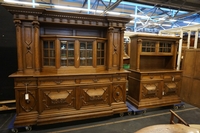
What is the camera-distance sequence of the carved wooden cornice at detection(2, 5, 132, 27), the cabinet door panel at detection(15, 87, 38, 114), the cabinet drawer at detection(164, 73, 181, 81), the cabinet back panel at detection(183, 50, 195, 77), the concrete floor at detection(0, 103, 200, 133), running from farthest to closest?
1. the cabinet back panel at detection(183, 50, 195, 77)
2. the cabinet drawer at detection(164, 73, 181, 81)
3. the concrete floor at detection(0, 103, 200, 133)
4. the cabinet door panel at detection(15, 87, 38, 114)
5. the carved wooden cornice at detection(2, 5, 132, 27)

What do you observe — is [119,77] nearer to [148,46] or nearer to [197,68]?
[148,46]

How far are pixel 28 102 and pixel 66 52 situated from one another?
1224 millimetres

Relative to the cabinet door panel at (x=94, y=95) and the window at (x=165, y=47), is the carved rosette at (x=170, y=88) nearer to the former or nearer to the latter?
the window at (x=165, y=47)

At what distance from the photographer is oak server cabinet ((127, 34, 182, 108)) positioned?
3.20 m

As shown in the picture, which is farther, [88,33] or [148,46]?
[148,46]

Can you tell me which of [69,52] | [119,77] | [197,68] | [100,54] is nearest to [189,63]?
[197,68]

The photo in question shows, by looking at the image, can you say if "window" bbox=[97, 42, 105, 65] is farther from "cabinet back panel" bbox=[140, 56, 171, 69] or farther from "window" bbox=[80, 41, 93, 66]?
"cabinet back panel" bbox=[140, 56, 171, 69]

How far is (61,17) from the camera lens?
2508 mm

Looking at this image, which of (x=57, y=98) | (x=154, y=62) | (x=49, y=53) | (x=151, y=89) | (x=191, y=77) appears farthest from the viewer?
(x=154, y=62)

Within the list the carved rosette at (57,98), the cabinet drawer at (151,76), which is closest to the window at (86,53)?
the carved rosette at (57,98)

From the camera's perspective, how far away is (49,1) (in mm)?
4699

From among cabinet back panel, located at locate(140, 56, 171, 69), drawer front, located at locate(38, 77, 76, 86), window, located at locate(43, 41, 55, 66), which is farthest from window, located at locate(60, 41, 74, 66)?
cabinet back panel, located at locate(140, 56, 171, 69)

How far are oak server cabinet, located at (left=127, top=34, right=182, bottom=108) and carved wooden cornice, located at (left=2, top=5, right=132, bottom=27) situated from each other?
2.77ft

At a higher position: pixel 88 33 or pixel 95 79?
pixel 88 33
